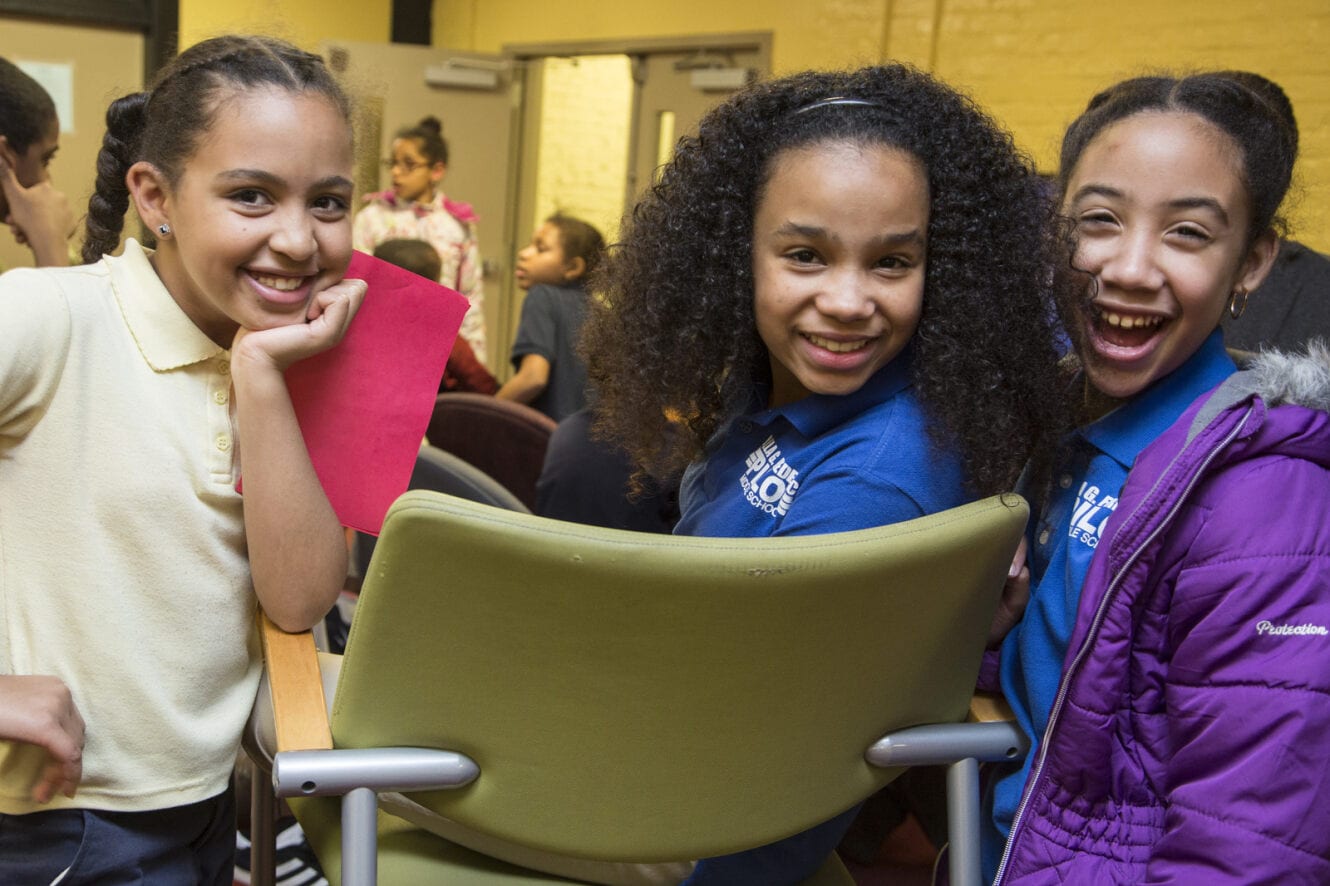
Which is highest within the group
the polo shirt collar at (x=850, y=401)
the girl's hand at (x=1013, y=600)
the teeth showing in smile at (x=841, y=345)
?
the teeth showing in smile at (x=841, y=345)

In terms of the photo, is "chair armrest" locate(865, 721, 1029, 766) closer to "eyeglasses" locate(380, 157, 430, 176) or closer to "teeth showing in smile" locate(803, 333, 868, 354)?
"teeth showing in smile" locate(803, 333, 868, 354)

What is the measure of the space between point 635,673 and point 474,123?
6.73 metres

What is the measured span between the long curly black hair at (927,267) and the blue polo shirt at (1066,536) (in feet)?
0.19

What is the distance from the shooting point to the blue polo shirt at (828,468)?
3.57 ft

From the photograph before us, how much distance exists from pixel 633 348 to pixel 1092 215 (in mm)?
555

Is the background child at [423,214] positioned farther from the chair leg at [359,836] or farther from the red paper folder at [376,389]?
the chair leg at [359,836]

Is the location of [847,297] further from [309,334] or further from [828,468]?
[309,334]

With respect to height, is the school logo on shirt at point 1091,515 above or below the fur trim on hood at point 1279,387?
below

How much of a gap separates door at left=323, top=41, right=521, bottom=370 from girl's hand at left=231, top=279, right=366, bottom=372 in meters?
5.81

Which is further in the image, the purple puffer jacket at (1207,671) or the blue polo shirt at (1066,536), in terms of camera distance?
the blue polo shirt at (1066,536)

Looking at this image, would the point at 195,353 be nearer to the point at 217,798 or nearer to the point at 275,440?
the point at 275,440

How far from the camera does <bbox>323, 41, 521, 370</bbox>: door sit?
6.88m

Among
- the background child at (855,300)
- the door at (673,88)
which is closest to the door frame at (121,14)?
the door at (673,88)

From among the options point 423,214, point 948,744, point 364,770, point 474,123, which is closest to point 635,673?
point 364,770
